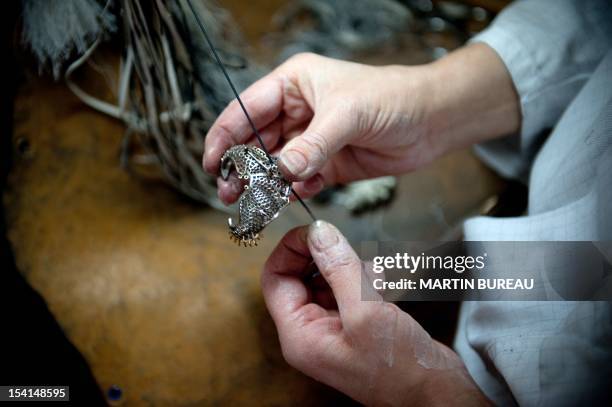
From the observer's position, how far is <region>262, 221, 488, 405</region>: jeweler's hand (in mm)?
563

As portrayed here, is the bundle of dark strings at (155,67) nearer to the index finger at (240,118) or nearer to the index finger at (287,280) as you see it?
the index finger at (240,118)

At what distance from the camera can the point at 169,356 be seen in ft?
2.22

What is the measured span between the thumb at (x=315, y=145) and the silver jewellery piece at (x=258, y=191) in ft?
0.06

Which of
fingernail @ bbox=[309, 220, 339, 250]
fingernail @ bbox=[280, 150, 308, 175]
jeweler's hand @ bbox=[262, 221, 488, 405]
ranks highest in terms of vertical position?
fingernail @ bbox=[280, 150, 308, 175]

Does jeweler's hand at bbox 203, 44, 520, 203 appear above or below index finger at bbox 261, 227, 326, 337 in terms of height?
above

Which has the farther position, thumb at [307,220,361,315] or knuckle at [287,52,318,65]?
knuckle at [287,52,318,65]

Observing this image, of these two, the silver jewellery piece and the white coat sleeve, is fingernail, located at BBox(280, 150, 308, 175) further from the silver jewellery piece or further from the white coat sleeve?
the white coat sleeve

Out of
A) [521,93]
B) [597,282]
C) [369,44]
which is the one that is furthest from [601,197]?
[369,44]

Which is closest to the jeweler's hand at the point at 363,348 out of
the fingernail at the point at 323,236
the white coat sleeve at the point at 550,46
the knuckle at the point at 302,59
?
the fingernail at the point at 323,236

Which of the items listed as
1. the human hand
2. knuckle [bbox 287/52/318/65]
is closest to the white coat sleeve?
the human hand

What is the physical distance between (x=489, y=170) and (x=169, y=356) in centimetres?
66

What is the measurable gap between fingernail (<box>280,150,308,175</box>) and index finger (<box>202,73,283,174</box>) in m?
0.16

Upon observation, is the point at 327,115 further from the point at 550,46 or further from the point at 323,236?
the point at 550,46

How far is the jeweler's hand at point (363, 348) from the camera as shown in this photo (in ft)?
1.85
